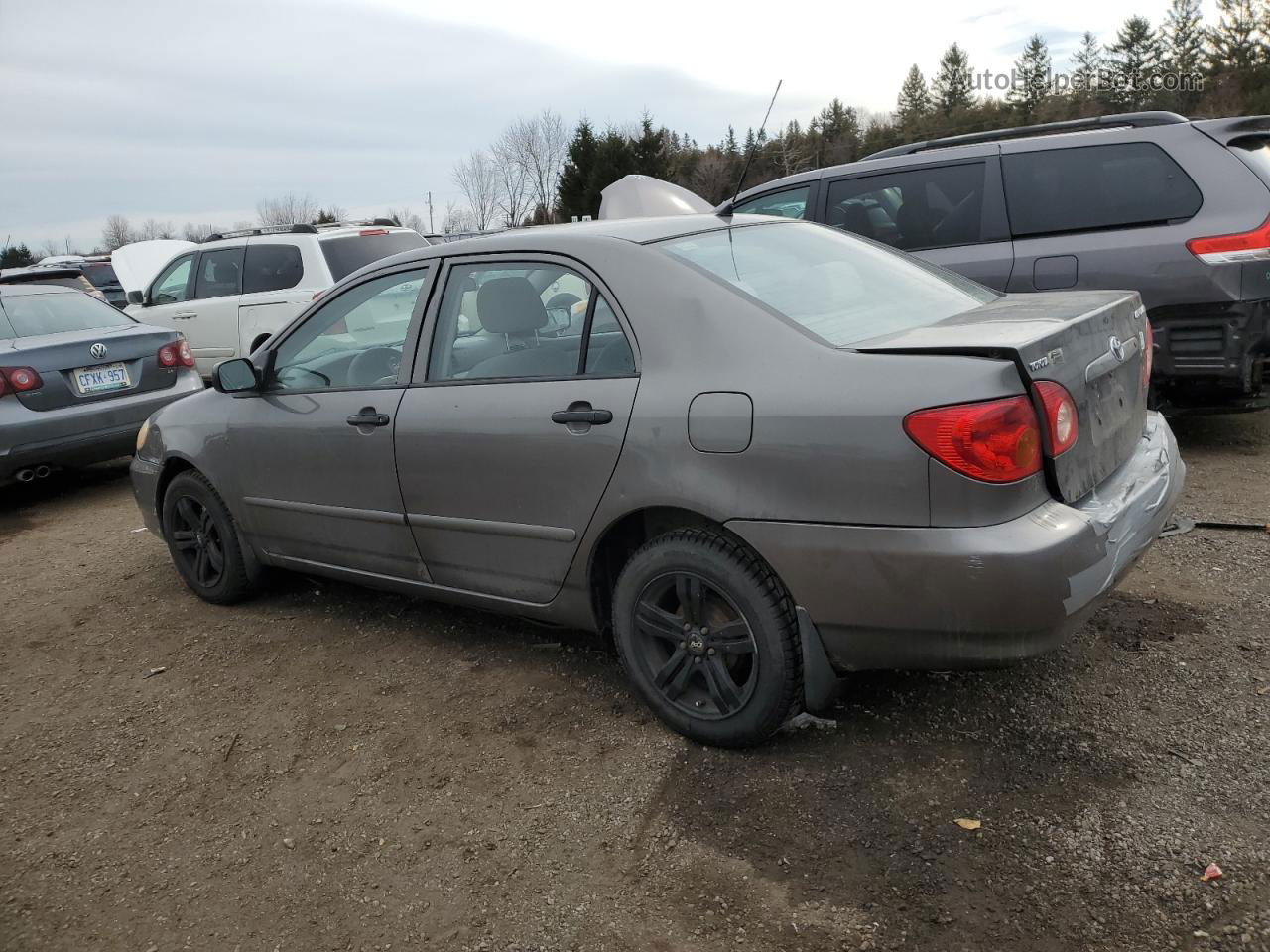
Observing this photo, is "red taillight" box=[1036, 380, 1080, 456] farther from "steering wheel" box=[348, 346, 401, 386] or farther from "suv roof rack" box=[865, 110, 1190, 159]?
"suv roof rack" box=[865, 110, 1190, 159]

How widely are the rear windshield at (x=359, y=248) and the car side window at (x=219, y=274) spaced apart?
1081mm

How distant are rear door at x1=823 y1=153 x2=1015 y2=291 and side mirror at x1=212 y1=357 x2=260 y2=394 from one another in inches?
135

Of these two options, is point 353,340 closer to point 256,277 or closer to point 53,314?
point 53,314

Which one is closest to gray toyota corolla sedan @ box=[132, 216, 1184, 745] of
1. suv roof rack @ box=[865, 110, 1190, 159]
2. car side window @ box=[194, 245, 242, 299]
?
suv roof rack @ box=[865, 110, 1190, 159]

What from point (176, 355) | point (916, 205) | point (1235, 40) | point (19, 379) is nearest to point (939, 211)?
point (916, 205)

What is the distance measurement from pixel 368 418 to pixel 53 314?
500 cm

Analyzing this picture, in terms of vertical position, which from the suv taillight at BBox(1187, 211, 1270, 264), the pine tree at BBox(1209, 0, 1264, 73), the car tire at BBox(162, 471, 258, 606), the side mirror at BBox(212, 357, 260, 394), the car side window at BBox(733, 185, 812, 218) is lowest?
the car tire at BBox(162, 471, 258, 606)

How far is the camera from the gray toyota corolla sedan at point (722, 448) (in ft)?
8.29

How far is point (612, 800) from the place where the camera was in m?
2.87

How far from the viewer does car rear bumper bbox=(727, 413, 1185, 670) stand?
248 centimetres

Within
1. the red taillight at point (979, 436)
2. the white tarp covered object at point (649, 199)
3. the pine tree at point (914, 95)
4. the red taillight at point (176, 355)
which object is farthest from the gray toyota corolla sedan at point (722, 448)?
the pine tree at point (914, 95)

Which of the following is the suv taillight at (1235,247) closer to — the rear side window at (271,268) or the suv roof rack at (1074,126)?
the suv roof rack at (1074,126)

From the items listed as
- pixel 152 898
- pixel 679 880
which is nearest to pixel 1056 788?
pixel 679 880

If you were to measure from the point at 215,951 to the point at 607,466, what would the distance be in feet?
5.27
